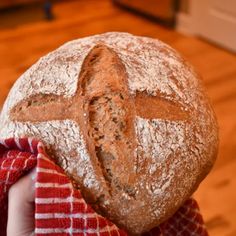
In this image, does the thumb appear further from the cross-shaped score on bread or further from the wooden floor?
the wooden floor

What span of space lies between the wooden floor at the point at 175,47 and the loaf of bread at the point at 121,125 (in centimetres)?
72

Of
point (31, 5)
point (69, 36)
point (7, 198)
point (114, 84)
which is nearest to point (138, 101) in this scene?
point (114, 84)

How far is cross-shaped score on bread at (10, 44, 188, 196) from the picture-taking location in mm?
703

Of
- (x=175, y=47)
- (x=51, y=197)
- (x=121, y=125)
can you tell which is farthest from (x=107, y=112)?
(x=175, y=47)

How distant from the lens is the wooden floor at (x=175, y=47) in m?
1.53

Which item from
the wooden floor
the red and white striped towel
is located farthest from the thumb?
the wooden floor

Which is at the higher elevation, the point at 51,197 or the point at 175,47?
the point at 51,197

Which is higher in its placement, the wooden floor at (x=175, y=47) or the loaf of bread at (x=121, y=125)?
the loaf of bread at (x=121, y=125)

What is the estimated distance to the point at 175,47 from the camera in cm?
267

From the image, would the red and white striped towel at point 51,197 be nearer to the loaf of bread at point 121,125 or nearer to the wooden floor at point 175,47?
the loaf of bread at point 121,125

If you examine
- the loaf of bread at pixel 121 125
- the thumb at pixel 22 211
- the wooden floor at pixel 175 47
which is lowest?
A: the wooden floor at pixel 175 47

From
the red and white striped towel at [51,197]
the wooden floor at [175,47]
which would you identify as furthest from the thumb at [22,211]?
the wooden floor at [175,47]

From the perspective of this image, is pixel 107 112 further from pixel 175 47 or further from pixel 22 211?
pixel 175 47

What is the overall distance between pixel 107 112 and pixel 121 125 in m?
0.03
